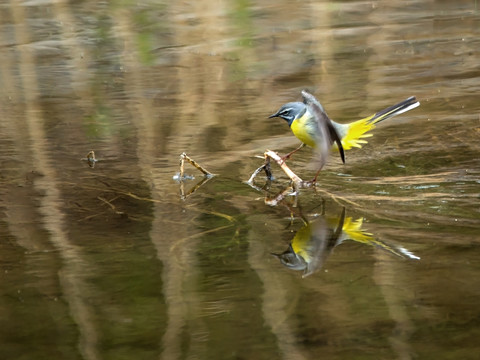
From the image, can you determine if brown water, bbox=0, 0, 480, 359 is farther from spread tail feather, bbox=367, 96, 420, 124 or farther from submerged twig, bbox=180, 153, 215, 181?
spread tail feather, bbox=367, 96, 420, 124

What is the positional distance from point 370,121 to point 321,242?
48.1 inches

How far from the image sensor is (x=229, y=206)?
5.23 m

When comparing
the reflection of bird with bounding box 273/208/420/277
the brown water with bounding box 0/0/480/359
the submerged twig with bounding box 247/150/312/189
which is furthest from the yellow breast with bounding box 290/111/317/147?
the reflection of bird with bounding box 273/208/420/277

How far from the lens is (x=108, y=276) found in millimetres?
4266

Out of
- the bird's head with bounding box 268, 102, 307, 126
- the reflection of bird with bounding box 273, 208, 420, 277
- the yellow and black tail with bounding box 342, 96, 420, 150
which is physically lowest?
the reflection of bird with bounding box 273, 208, 420, 277

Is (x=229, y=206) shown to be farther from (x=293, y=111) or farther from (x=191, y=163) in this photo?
(x=293, y=111)

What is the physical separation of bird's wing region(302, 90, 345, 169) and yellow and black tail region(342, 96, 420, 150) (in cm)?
35

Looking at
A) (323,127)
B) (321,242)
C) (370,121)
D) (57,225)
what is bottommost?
(321,242)

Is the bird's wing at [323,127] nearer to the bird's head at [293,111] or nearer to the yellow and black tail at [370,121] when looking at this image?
the bird's head at [293,111]

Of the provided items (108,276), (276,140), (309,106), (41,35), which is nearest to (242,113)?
(276,140)

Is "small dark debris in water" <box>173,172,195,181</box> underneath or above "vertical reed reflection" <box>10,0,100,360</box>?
underneath

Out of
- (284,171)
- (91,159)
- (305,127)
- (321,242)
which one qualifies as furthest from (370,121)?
(91,159)

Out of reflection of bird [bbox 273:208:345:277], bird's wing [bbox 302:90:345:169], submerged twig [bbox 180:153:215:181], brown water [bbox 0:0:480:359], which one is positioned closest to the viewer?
brown water [bbox 0:0:480:359]

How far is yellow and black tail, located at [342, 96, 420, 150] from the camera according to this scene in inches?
A: 217
